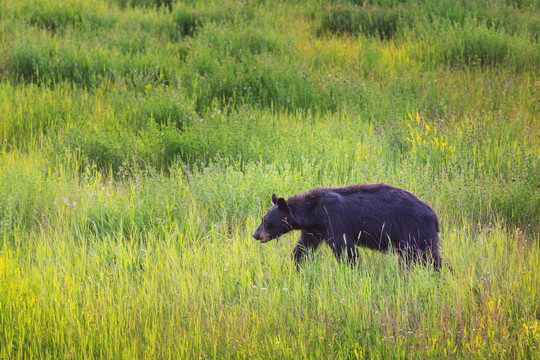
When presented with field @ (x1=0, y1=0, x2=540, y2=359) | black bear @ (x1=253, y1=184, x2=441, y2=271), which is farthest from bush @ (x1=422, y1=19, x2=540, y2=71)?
black bear @ (x1=253, y1=184, x2=441, y2=271)

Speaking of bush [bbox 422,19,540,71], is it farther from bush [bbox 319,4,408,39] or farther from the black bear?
the black bear

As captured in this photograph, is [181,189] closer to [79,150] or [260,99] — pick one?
[79,150]

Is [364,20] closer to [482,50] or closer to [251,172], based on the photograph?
[482,50]

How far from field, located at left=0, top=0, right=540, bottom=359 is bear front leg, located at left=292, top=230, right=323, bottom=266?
0.40ft

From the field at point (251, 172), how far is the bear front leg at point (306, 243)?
0.40 ft

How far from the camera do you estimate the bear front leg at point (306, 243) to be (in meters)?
4.38

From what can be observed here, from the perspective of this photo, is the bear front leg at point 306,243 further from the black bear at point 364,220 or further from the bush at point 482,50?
the bush at point 482,50

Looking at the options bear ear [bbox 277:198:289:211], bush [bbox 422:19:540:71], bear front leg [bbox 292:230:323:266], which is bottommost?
bear front leg [bbox 292:230:323:266]

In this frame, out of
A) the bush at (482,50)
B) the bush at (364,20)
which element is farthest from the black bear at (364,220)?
the bush at (364,20)

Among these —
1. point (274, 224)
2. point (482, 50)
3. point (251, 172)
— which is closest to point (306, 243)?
point (274, 224)

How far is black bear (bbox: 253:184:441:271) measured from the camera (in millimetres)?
3994

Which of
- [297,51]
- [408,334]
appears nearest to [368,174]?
[408,334]

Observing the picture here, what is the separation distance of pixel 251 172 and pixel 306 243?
1.43 metres

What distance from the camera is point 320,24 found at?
12422 mm
